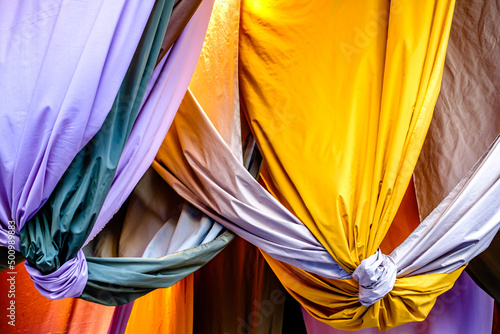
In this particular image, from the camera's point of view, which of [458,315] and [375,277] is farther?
[458,315]

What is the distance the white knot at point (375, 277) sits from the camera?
149cm

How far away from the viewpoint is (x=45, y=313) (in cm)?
156

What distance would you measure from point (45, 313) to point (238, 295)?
668 millimetres

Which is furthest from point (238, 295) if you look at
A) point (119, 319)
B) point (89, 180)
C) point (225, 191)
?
point (89, 180)

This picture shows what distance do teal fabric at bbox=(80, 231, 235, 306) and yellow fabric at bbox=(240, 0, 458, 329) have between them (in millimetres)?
355

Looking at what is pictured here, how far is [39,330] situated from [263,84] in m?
0.99

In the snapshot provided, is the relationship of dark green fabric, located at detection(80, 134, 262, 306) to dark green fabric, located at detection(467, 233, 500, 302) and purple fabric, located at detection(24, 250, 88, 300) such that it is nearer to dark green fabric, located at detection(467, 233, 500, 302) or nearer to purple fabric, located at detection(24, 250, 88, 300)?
purple fabric, located at detection(24, 250, 88, 300)

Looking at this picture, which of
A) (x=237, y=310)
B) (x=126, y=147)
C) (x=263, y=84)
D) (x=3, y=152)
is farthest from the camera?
(x=237, y=310)

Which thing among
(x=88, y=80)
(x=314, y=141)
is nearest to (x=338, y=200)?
(x=314, y=141)

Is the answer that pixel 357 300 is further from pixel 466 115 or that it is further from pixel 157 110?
pixel 157 110

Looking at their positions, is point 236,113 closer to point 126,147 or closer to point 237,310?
point 126,147

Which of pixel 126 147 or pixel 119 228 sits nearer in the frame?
pixel 126 147

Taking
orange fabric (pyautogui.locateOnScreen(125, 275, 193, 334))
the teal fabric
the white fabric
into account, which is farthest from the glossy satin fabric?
orange fabric (pyautogui.locateOnScreen(125, 275, 193, 334))

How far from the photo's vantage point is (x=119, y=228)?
155cm
